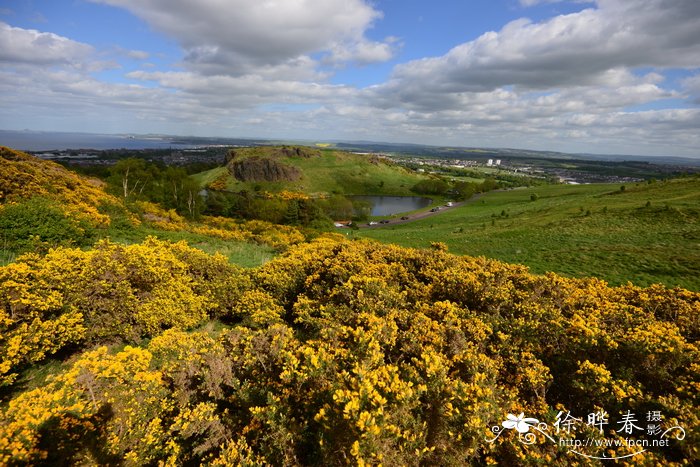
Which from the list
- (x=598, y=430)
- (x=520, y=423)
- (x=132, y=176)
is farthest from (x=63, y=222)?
(x=132, y=176)

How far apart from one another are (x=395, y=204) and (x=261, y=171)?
76.8 meters

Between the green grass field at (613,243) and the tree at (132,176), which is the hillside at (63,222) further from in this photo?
the tree at (132,176)

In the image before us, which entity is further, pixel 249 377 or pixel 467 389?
pixel 249 377

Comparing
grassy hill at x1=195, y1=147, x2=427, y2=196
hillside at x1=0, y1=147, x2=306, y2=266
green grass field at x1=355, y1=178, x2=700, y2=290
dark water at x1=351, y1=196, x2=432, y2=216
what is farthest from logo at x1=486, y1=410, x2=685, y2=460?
grassy hill at x1=195, y1=147, x2=427, y2=196

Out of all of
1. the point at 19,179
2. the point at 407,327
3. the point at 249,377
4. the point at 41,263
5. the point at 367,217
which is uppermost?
the point at 19,179

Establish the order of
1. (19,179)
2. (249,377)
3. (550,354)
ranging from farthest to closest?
(19,179) < (550,354) < (249,377)

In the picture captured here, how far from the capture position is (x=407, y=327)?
8656mm

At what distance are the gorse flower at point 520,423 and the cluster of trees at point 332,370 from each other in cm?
19

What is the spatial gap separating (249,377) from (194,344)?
2008 mm

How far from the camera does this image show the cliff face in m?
167

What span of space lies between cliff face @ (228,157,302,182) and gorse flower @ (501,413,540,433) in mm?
170270

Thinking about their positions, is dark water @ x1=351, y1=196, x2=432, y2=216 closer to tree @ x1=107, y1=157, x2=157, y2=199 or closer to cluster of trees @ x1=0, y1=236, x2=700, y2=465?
tree @ x1=107, y1=157, x2=157, y2=199

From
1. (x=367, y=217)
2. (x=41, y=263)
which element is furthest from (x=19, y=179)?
(x=367, y=217)

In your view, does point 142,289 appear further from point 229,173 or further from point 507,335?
point 229,173
